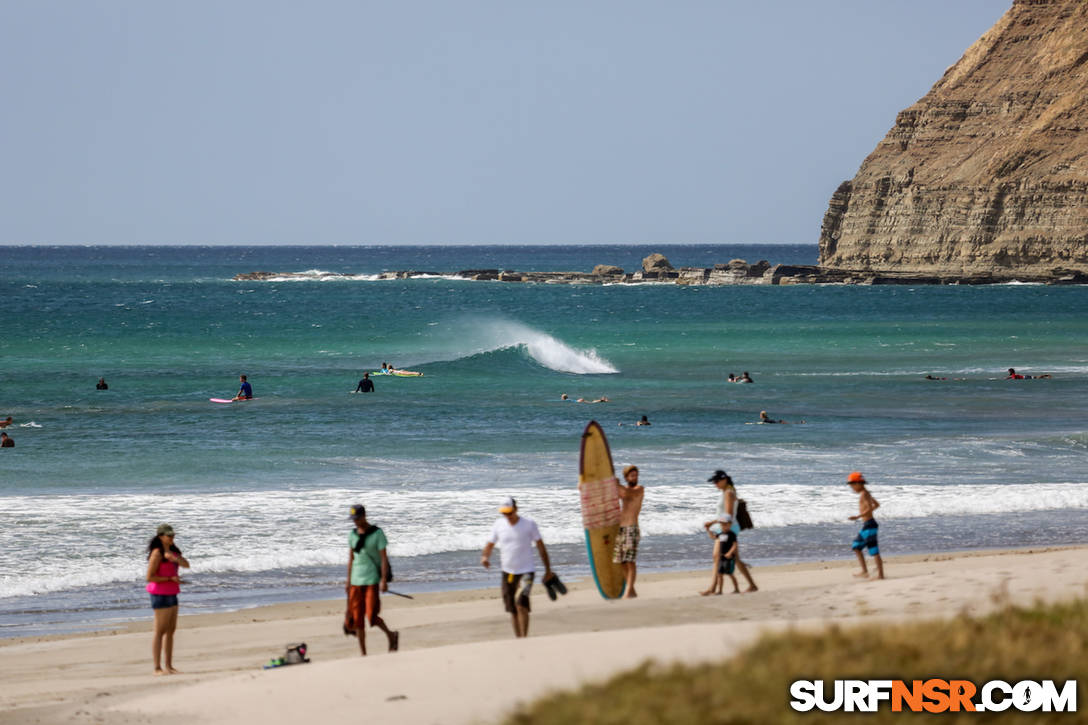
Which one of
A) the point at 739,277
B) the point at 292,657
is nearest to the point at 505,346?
the point at 292,657

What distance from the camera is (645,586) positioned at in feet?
54.1

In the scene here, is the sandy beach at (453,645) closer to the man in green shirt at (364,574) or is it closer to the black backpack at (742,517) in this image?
the man in green shirt at (364,574)

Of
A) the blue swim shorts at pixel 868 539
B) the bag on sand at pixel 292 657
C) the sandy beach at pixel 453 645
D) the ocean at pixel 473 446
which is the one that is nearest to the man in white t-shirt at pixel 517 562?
the sandy beach at pixel 453 645

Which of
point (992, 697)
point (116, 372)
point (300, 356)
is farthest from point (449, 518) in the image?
point (300, 356)

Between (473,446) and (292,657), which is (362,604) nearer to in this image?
(292,657)

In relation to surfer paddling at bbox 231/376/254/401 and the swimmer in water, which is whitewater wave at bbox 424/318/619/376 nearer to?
surfer paddling at bbox 231/376/254/401

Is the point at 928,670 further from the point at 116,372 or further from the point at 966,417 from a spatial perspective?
the point at 116,372

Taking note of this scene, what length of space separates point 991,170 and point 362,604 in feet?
422

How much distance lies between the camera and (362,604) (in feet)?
42.8

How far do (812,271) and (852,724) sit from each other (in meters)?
143

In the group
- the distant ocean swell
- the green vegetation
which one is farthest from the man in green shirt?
the distant ocean swell

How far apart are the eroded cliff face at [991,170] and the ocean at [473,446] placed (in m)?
57.0

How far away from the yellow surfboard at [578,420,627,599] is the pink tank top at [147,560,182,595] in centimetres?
458

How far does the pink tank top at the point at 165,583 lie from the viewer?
13102 millimetres
